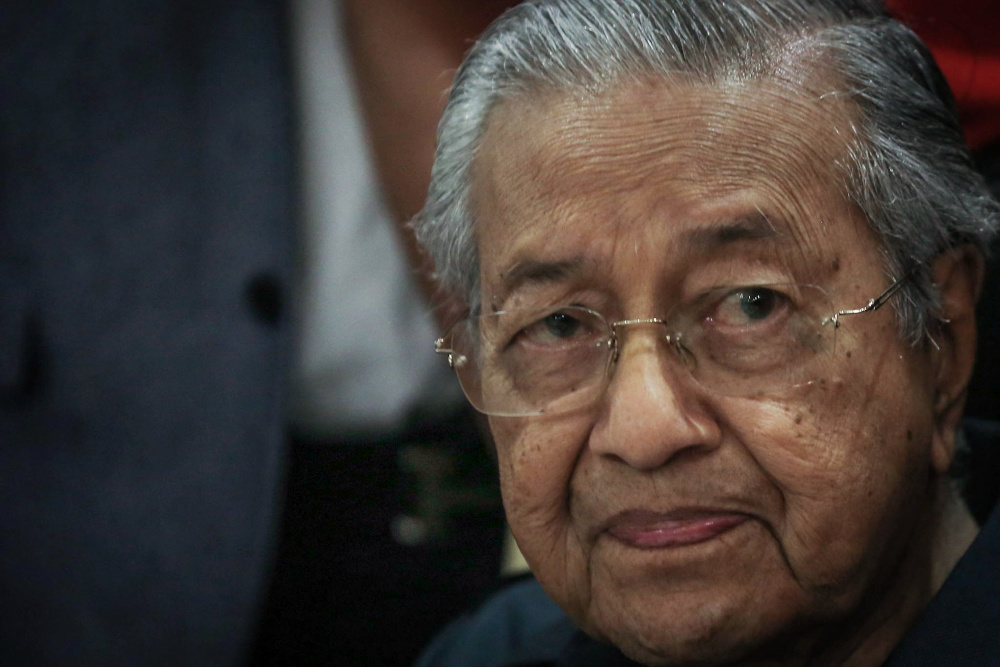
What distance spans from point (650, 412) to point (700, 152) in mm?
331

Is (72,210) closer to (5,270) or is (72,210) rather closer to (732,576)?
(5,270)

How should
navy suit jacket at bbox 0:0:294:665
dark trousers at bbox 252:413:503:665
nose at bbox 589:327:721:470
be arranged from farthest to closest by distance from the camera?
1. dark trousers at bbox 252:413:503:665
2. navy suit jacket at bbox 0:0:294:665
3. nose at bbox 589:327:721:470

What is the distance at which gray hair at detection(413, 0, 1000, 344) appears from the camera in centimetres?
126

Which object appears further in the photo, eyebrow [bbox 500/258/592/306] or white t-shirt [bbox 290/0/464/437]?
white t-shirt [bbox 290/0/464/437]

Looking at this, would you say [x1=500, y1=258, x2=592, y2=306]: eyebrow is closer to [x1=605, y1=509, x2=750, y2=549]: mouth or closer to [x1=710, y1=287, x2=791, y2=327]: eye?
[x1=710, y1=287, x2=791, y2=327]: eye

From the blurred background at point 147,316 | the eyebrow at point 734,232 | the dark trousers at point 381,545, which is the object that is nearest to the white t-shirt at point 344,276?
the dark trousers at point 381,545

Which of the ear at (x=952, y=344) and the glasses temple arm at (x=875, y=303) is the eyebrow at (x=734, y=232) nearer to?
the glasses temple arm at (x=875, y=303)

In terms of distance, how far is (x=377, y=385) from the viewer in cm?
212

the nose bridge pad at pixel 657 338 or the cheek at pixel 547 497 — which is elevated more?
the nose bridge pad at pixel 657 338

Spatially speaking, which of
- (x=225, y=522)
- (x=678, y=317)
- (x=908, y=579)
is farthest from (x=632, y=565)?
(x=225, y=522)

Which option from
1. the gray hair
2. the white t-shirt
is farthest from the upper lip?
the white t-shirt

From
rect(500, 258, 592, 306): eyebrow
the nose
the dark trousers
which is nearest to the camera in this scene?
the nose

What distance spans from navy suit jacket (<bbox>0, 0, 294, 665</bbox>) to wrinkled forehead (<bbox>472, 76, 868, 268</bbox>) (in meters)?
0.75

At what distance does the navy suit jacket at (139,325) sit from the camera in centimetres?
181
